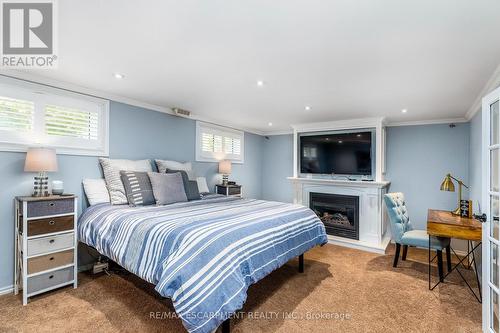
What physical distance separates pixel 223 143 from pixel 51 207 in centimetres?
311

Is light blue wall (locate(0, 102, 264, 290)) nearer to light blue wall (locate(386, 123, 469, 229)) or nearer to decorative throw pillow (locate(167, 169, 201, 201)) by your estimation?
decorative throw pillow (locate(167, 169, 201, 201))

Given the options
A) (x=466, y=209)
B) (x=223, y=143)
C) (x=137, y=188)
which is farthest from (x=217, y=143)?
(x=466, y=209)

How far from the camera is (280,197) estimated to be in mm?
5855

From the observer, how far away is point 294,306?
7.57 feet

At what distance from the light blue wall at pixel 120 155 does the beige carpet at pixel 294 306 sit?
776mm

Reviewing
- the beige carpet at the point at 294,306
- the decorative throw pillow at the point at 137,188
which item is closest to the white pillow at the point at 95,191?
the decorative throw pillow at the point at 137,188

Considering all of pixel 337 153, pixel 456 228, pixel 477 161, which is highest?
pixel 337 153

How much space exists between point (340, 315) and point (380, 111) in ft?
9.85

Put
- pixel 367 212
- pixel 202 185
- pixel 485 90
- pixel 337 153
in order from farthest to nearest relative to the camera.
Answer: pixel 337 153 → pixel 367 212 → pixel 202 185 → pixel 485 90

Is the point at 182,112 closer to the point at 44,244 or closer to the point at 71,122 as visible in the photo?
the point at 71,122

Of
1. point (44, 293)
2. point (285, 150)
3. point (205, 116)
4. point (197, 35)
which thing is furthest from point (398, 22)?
point (285, 150)

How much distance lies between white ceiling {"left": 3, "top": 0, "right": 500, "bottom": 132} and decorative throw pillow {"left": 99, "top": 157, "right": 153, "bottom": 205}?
0.91m

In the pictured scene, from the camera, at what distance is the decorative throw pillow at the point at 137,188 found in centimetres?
288

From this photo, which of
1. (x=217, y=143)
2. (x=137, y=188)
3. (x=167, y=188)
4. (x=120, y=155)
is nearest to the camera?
(x=137, y=188)
